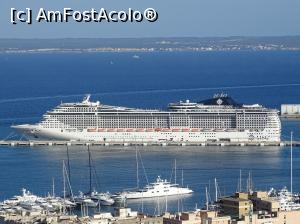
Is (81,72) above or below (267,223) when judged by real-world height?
above

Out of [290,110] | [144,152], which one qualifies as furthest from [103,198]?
[290,110]

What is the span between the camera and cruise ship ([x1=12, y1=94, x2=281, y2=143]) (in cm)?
5209

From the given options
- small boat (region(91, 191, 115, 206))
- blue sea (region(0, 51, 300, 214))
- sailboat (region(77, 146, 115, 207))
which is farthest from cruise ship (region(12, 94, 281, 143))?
small boat (region(91, 191, 115, 206))

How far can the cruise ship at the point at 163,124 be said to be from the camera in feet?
171

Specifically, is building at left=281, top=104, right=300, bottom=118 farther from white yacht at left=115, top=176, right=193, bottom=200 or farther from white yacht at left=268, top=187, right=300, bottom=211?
white yacht at left=268, top=187, right=300, bottom=211

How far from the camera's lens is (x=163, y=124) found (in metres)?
53.6

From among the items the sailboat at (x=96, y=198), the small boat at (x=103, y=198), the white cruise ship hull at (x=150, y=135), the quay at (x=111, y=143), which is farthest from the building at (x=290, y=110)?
the small boat at (x=103, y=198)

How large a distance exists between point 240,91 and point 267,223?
168 ft

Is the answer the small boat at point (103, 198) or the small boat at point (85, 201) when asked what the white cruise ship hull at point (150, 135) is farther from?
the small boat at point (85, 201)

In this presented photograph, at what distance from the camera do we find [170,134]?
52.5m

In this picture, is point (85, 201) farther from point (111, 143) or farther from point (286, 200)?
point (111, 143)

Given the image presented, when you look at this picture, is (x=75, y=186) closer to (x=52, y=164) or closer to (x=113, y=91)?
(x=52, y=164)

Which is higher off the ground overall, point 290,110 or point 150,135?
point 290,110

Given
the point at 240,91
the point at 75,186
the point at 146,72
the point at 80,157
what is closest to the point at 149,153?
the point at 80,157
